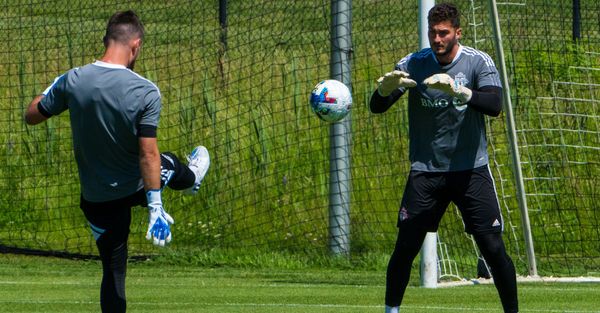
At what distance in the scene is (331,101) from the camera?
29.1 feet

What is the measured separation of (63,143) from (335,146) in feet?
13.3

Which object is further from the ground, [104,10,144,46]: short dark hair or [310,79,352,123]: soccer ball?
[104,10,144,46]: short dark hair

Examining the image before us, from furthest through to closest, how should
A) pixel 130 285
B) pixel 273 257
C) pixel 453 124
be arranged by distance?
pixel 273 257, pixel 130 285, pixel 453 124

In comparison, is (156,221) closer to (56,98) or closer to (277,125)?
(56,98)

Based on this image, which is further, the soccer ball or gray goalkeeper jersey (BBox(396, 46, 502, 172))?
the soccer ball

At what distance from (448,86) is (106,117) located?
6.71 ft

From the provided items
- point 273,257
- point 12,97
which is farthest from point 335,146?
point 12,97

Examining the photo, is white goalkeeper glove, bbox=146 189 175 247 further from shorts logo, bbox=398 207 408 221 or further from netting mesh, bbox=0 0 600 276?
netting mesh, bbox=0 0 600 276

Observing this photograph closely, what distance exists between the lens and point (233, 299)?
1004 cm

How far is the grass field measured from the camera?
9.48m

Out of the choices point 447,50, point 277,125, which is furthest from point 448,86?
point 277,125

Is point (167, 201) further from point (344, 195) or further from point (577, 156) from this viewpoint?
point (577, 156)

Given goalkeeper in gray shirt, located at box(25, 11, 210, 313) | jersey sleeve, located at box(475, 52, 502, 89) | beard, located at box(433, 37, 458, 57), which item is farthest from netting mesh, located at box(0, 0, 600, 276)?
goalkeeper in gray shirt, located at box(25, 11, 210, 313)

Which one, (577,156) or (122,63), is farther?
(577,156)
